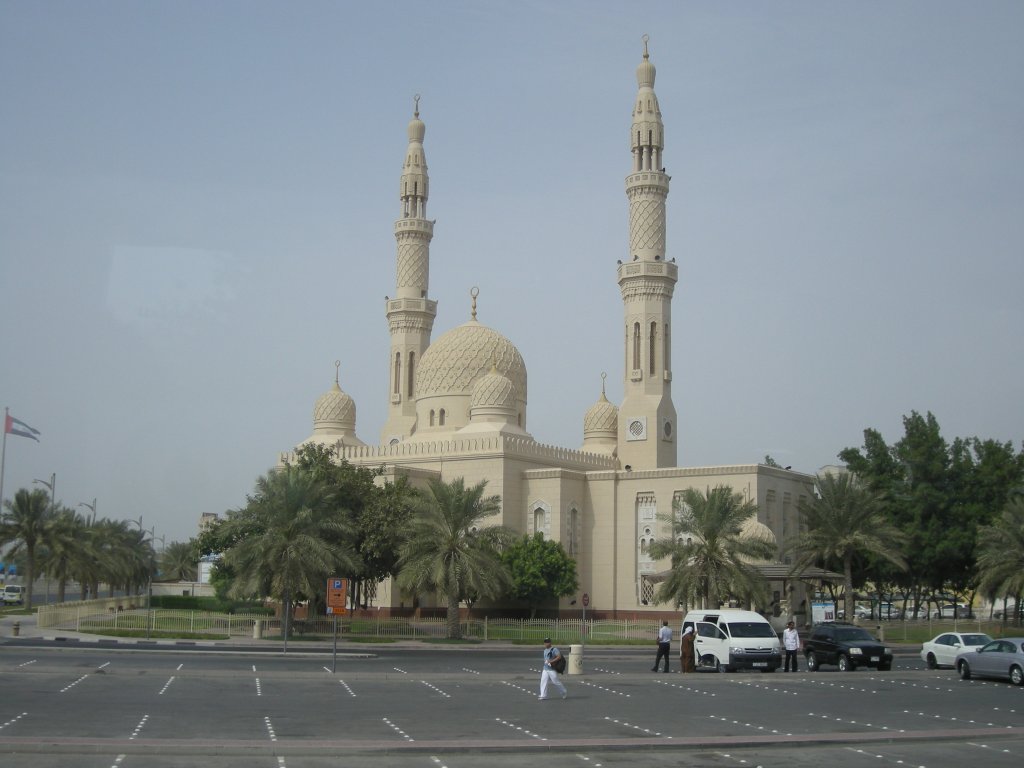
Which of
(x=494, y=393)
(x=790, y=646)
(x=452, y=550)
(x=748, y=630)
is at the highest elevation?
(x=494, y=393)

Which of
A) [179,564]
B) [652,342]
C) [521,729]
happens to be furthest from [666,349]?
[179,564]

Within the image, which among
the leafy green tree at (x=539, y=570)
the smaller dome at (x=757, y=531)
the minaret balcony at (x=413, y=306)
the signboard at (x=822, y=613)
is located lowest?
the signboard at (x=822, y=613)

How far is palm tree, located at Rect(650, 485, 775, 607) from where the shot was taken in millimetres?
41312

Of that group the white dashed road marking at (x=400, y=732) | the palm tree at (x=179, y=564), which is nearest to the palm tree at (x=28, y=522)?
the white dashed road marking at (x=400, y=732)

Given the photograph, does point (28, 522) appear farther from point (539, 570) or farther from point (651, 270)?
point (651, 270)

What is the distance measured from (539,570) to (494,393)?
11.0 meters

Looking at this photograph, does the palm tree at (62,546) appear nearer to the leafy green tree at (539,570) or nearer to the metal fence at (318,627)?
the metal fence at (318,627)

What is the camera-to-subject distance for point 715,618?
3002 cm

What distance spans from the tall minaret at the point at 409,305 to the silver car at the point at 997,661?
40.0 meters

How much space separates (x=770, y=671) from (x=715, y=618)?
6.06 feet

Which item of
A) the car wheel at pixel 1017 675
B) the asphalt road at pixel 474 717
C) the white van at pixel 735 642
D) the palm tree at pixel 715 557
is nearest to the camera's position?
the asphalt road at pixel 474 717

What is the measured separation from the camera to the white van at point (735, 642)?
94.8 feet

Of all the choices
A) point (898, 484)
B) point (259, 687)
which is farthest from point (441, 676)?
point (898, 484)

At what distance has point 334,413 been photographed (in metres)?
65.4
